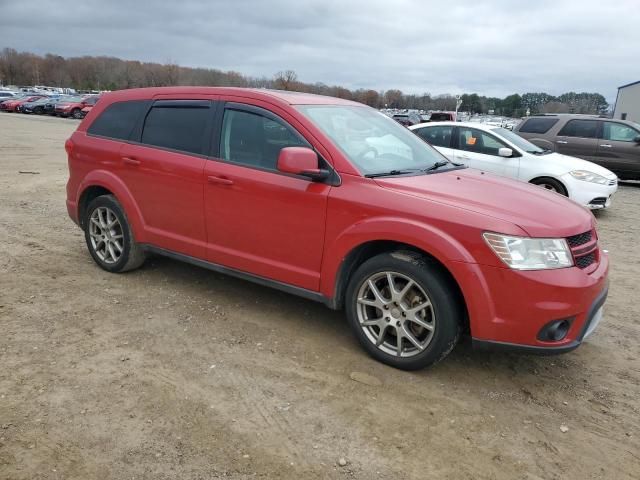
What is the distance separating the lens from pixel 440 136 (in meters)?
9.44

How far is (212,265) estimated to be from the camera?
14.5 ft

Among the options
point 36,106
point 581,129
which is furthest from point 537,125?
point 36,106

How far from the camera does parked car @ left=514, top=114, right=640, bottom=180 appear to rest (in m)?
12.6

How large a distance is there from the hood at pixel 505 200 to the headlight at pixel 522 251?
0.21ft

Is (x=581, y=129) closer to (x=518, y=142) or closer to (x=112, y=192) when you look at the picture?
(x=518, y=142)

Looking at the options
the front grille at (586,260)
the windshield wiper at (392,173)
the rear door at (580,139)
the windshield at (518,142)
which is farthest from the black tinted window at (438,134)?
the front grille at (586,260)

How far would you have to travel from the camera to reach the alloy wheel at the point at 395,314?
341 centimetres

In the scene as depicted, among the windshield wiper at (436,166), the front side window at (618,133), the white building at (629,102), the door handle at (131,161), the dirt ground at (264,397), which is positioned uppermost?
the white building at (629,102)

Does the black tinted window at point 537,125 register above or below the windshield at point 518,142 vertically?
above

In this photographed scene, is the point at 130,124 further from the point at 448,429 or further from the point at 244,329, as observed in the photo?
the point at 448,429

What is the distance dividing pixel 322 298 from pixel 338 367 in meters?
0.51

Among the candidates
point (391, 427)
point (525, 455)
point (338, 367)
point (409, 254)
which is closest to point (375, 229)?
point (409, 254)

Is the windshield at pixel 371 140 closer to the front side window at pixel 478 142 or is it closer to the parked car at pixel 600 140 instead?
the front side window at pixel 478 142

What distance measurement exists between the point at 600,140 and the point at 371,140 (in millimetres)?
10684
